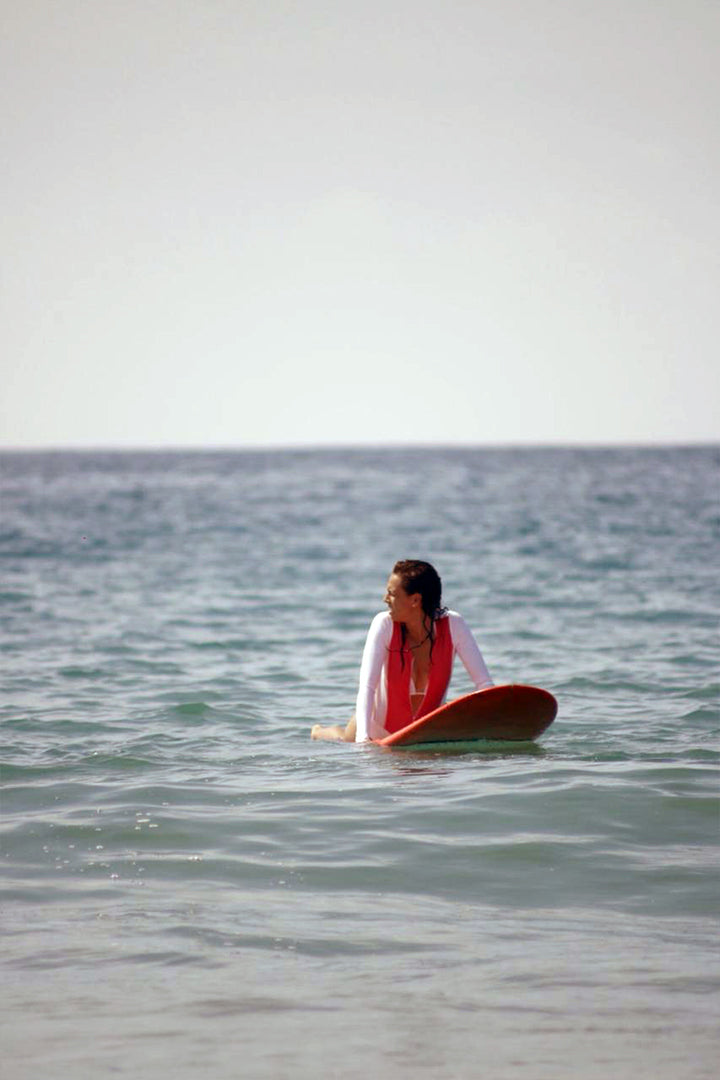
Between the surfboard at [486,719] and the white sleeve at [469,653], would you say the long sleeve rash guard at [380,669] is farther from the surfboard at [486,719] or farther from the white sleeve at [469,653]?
the surfboard at [486,719]

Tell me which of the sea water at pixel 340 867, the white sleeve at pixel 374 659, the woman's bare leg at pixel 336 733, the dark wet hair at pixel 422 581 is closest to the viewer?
the sea water at pixel 340 867

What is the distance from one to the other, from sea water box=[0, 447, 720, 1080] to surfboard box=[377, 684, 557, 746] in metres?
0.15

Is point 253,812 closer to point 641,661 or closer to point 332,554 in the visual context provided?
point 641,661

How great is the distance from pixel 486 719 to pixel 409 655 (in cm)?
60

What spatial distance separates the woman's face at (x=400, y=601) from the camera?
843 centimetres

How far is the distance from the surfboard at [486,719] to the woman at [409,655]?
167 mm

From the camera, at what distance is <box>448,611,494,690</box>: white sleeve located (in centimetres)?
864

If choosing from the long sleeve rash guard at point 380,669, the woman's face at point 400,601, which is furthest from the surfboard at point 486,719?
the woman's face at point 400,601

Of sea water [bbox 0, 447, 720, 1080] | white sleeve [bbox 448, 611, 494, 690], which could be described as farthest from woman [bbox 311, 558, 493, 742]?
sea water [bbox 0, 447, 720, 1080]

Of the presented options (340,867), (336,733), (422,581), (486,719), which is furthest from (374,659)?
(340,867)

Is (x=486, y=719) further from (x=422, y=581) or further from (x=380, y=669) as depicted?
(x=422, y=581)

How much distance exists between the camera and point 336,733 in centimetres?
928

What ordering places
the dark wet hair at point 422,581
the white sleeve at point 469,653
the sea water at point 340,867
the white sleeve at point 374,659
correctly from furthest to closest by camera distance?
1. the white sleeve at point 469,653
2. the white sleeve at point 374,659
3. the dark wet hair at point 422,581
4. the sea water at point 340,867

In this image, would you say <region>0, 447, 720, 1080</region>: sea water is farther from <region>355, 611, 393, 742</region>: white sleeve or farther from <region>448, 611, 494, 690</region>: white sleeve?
<region>448, 611, 494, 690</region>: white sleeve
